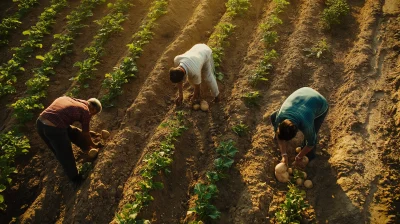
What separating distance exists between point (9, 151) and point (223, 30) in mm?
5409

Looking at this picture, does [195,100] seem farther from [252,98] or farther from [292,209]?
[292,209]

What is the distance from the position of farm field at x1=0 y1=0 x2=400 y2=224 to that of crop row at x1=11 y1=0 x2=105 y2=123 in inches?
1.2

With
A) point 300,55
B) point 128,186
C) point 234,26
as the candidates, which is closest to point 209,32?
point 234,26

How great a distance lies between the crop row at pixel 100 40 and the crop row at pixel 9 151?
1437 millimetres

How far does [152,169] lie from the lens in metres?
5.33

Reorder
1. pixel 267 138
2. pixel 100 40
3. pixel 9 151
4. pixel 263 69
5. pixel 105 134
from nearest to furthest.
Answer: pixel 267 138 < pixel 9 151 < pixel 105 134 < pixel 263 69 < pixel 100 40

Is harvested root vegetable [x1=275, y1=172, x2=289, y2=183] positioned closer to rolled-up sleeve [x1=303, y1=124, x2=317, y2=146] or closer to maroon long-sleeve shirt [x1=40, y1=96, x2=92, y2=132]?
rolled-up sleeve [x1=303, y1=124, x2=317, y2=146]

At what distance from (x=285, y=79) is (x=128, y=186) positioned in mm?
3925

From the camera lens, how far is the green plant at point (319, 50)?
728 cm

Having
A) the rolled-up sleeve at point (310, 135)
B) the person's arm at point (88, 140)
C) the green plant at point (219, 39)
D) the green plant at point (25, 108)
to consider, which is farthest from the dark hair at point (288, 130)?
the green plant at point (25, 108)

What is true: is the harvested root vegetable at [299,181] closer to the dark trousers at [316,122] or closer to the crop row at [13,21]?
the dark trousers at [316,122]

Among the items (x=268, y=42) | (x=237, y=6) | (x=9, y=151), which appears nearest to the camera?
(x=9, y=151)

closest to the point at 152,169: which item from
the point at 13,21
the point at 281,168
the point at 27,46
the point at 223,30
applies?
the point at 281,168

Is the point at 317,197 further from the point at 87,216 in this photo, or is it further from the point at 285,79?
the point at 87,216
